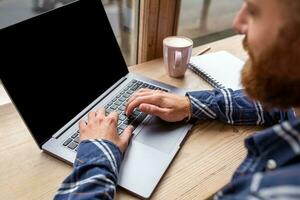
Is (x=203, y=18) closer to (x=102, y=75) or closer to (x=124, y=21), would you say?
(x=124, y=21)

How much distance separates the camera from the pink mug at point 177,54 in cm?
96

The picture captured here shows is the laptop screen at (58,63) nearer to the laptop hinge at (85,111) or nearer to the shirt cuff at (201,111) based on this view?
the laptop hinge at (85,111)

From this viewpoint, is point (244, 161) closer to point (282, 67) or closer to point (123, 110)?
point (282, 67)

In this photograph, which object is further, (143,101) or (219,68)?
(219,68)

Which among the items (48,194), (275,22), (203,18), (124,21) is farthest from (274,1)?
(203,18)

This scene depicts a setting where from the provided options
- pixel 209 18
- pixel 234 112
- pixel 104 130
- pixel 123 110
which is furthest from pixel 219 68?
pixel 209 18

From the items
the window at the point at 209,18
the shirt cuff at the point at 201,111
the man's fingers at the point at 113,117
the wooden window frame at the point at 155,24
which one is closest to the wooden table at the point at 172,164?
the shirt cuff at the point at 201,111

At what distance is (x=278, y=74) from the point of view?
1.65ft

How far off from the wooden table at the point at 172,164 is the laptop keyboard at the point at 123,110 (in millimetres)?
56

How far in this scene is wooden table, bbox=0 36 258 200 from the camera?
621 millimetres

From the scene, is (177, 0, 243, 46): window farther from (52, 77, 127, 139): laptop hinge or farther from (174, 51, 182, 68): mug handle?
(52, 77, 127, 139): laptop hinge

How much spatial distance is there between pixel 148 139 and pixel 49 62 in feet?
0.90

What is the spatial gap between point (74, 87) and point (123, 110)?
0.13m

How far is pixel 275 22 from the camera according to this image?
487mm
